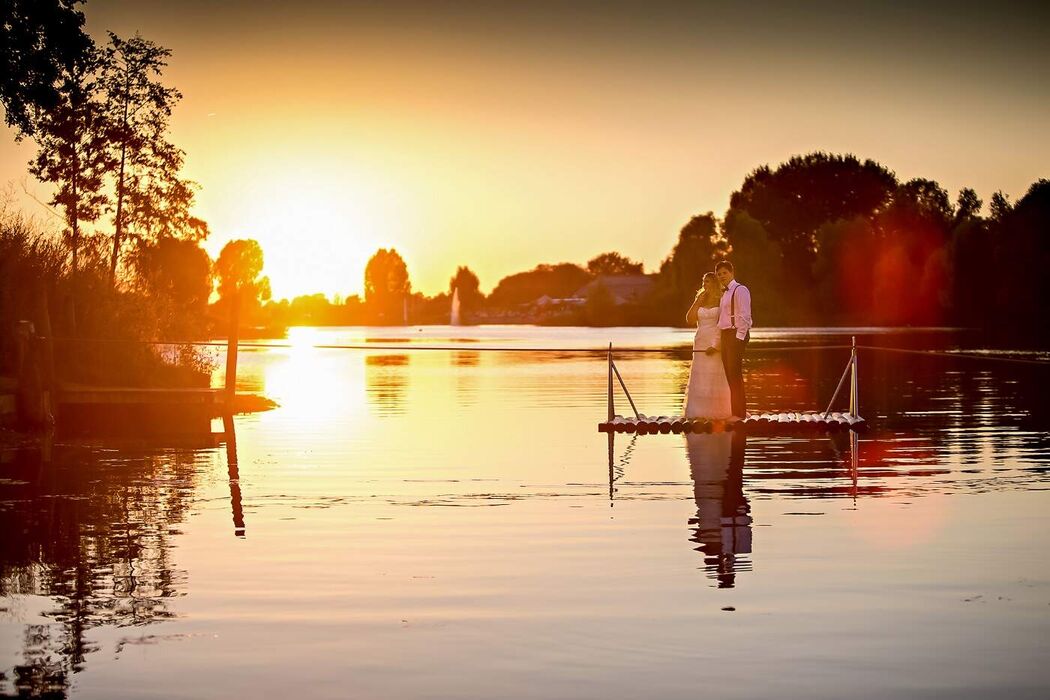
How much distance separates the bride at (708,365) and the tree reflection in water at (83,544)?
30.1 ft

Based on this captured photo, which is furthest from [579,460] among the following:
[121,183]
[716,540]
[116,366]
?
[121,183]

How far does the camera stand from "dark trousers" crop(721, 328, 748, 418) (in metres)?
25.2

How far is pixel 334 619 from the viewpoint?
Result: 10.4 meters

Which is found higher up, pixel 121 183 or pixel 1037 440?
pixel 121 183

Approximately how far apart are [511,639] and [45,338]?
2101 cm

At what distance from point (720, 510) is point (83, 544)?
7.01m

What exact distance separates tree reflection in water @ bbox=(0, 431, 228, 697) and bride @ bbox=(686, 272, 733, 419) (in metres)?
9.18

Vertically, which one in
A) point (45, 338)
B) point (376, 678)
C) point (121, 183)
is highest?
point (121, 183)

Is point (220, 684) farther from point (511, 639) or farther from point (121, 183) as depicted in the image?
point (121, 183)

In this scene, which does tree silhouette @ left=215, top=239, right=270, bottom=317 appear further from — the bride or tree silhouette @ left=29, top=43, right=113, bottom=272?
the bride

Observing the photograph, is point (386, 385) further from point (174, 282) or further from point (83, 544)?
point (83, 544)

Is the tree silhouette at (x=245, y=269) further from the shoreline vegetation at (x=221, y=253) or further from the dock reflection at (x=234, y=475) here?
the dock reflection at (x=234, y=475)

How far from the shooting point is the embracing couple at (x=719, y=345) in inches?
990

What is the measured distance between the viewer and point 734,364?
2548 cm
